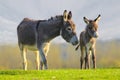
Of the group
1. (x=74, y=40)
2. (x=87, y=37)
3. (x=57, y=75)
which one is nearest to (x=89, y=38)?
(x=87, y=37)

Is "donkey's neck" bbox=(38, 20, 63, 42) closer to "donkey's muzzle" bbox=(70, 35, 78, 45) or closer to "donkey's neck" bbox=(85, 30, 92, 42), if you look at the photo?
"donkey's muzzle" bbox=(70, 35, 78, 45)

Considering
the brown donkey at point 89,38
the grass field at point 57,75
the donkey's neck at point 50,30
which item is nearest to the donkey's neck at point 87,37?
A: the brown donkey at point 89,38

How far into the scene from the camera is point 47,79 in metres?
20.0

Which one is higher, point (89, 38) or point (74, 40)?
point (89, 38)

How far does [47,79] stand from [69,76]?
140 cm

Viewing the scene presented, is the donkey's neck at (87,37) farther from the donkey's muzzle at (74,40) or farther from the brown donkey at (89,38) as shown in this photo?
the donkey's muzzle at (74,40)

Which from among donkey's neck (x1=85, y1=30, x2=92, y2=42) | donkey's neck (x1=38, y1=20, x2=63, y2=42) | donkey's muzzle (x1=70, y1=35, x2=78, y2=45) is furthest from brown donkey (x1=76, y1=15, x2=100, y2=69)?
donkey's muzzle (x1=70, y1=35, x2=78, y2=45)

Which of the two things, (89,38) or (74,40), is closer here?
(74,40)

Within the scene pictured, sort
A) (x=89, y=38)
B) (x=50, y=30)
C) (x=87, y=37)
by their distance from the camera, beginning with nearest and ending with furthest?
1. (x=50, y=30)
2. (x=89, y=38)
3. (x=87, y=37)

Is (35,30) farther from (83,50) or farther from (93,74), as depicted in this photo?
(83,50)

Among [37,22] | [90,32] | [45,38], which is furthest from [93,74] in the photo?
[90,32]

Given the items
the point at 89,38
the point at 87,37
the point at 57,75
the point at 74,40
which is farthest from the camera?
the point at 87,37

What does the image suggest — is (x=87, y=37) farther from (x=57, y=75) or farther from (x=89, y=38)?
(x=57, y=75)

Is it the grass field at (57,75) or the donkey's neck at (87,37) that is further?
the donkey's neck at (87,37)
